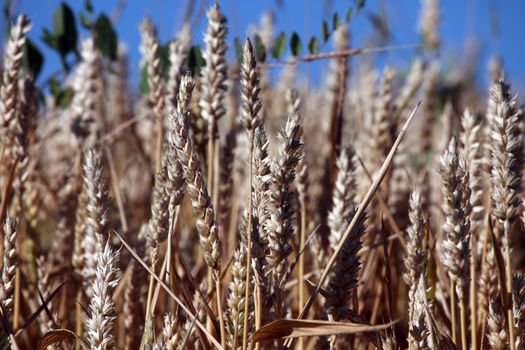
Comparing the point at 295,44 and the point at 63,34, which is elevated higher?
the point at 63,34

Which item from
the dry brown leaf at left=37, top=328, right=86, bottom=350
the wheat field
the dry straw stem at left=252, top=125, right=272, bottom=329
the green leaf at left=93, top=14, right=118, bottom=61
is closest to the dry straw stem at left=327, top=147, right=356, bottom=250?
the wheat field

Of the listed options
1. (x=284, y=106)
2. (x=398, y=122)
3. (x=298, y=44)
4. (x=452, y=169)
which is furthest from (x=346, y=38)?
(x=452, y=169)

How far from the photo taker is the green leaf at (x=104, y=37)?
1398 millimetres

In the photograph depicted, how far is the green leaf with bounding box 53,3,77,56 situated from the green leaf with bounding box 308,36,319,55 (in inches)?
22.4

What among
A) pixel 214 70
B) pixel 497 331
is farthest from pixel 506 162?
pixel 214 70

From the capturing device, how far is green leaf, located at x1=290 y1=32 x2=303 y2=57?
3.81 ft

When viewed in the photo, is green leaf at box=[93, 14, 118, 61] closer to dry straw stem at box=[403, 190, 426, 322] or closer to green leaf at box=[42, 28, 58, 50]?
green leaf at box=[42, 28, 58, 50]

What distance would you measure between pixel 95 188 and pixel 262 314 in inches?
9.5

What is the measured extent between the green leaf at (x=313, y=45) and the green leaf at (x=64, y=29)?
57 cm

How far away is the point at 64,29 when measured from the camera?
1.37 meters

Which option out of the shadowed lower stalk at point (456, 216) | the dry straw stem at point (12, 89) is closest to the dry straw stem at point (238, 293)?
the shadowed lower stalk at point (456, 216)

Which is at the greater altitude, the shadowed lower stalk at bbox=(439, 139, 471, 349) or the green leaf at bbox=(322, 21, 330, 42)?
the green leaf at bbox=(322, 21, 330, 42)

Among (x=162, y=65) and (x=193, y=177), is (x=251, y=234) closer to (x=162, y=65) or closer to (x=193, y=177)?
(x=193, y=177)

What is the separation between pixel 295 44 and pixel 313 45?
1.4 inches
